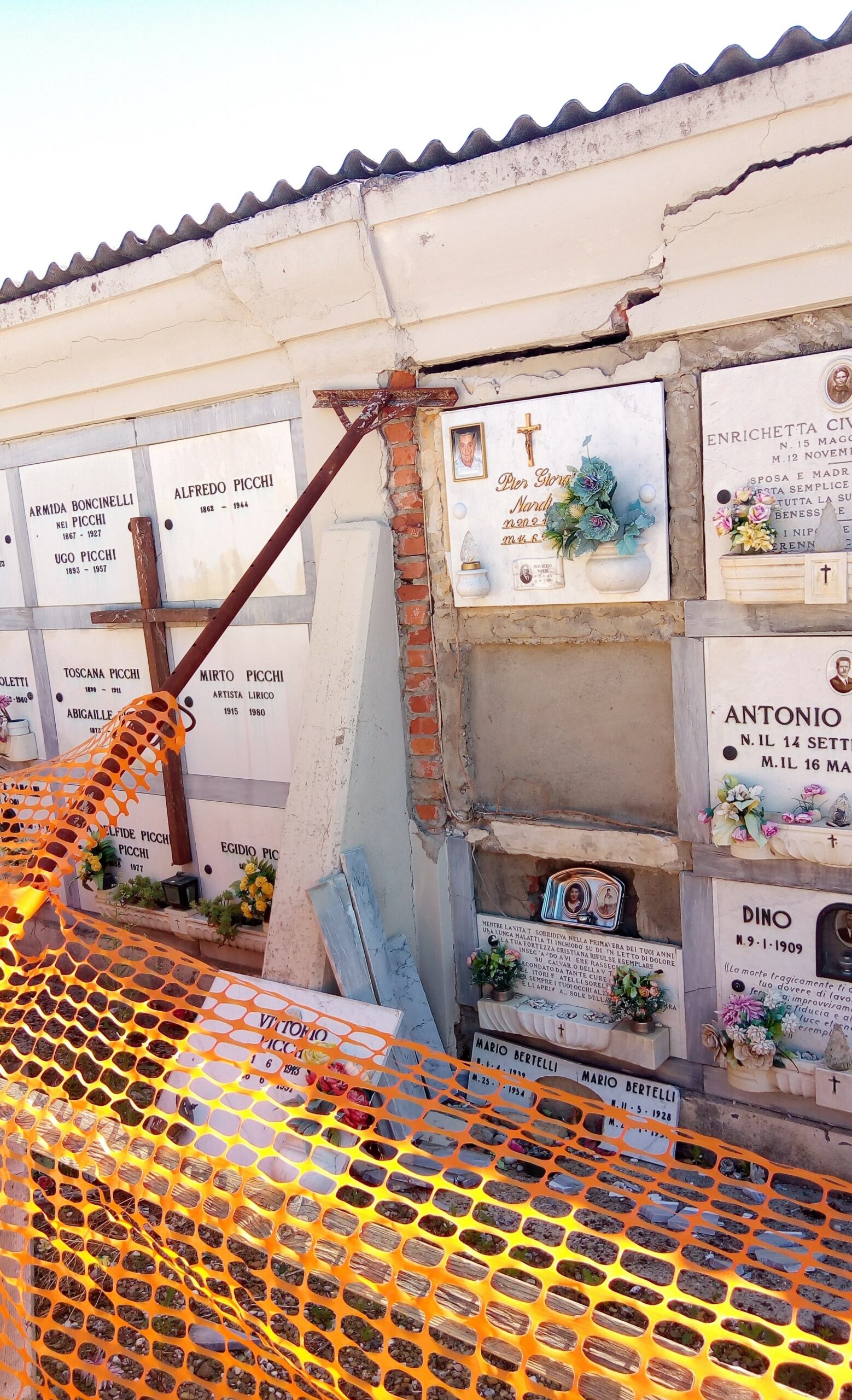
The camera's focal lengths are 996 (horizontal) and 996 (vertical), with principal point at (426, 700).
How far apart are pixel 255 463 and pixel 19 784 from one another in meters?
2.01

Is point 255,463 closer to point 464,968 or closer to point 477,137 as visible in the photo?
point 477,137

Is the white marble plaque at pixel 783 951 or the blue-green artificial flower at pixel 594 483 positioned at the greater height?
the blue-green artificial flower at pixel 594 483

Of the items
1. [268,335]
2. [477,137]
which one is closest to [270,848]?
[268,335]

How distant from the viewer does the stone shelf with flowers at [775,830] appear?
3.43m

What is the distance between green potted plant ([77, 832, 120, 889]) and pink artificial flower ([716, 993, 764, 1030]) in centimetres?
376

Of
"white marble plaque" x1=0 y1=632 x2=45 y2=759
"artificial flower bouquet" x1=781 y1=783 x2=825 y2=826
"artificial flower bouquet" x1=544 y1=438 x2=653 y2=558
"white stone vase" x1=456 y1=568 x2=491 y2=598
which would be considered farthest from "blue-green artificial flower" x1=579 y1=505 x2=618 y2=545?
"white marble plaque" x1=0 y1=632 x2=45 y2=759

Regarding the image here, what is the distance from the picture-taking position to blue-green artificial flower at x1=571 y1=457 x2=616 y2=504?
144 inches

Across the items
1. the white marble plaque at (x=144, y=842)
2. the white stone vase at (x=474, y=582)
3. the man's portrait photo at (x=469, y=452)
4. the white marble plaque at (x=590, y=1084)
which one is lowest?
the white marble plaque at (x=590, y=1084)

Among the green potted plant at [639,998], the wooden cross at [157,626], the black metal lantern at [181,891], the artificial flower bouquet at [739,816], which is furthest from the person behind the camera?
the black metal lantern at [181,891]

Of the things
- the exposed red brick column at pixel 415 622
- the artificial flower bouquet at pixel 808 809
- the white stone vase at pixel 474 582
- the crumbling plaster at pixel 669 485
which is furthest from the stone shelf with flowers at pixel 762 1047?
the white stone vase at pixel 474 582

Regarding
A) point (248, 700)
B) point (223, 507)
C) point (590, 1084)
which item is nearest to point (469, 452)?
point (223, 507)

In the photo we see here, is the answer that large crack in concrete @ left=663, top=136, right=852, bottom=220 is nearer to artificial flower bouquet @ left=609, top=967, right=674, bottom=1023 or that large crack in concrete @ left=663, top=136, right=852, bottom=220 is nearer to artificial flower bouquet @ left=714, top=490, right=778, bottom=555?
artificial flower bouquet @ left=714, top=490, right=778, bottom=555

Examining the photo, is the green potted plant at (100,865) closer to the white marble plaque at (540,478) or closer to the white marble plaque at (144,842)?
the white marble plaque at (144,842)

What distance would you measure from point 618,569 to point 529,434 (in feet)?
2.35
